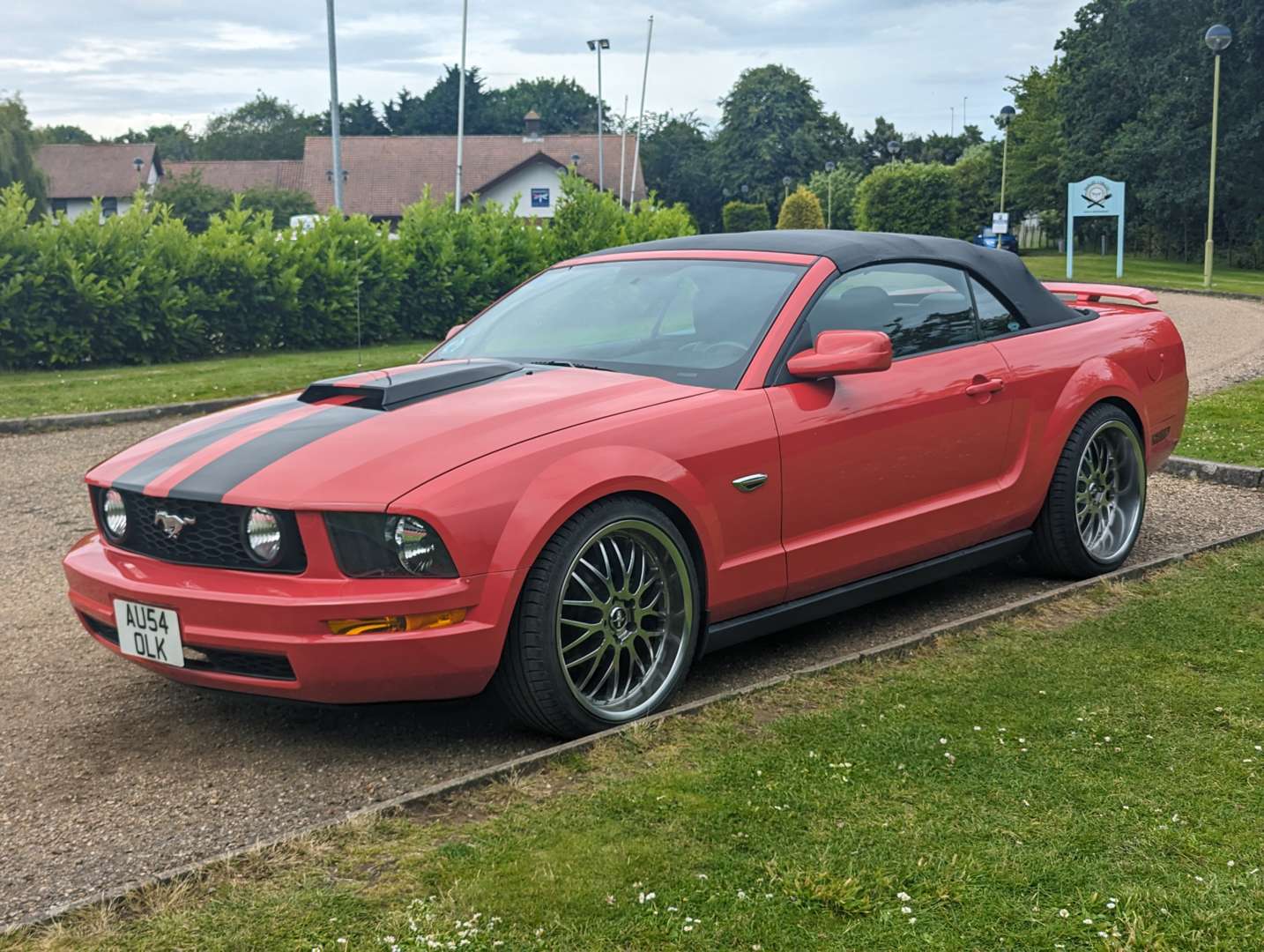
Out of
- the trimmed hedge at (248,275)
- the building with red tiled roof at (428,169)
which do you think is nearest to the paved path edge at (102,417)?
the trimmed hedge at (248,275)

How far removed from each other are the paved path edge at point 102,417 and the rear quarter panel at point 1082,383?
7.69 m

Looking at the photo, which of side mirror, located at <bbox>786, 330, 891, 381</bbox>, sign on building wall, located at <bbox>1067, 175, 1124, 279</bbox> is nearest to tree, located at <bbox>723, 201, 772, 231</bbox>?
sign on building wall, located at <bbox>1067, 175, 1124, 279</bbox>

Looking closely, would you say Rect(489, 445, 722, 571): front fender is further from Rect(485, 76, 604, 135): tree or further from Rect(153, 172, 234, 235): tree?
Rect(485, 76, 604, 135): tree

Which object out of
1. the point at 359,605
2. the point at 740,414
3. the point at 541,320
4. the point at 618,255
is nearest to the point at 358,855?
the point at 359,605

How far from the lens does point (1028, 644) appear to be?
16.7 ft

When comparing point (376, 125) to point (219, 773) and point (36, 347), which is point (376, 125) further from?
point (219, 773)

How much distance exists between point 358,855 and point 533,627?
0.89 metres

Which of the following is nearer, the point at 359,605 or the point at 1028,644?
the point at 359,605

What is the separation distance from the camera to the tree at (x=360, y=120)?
357 feet

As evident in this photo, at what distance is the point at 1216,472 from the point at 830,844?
5.87 metres

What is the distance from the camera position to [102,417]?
12.3 metres

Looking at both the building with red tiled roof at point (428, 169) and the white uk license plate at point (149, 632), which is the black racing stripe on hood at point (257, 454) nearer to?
the white uk license plate at point (149, 632)

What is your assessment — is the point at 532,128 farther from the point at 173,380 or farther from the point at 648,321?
the point at 648,321

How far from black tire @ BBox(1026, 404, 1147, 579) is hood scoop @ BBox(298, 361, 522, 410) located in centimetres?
244
